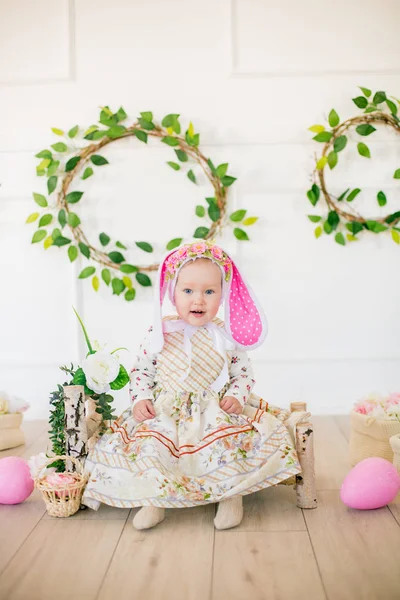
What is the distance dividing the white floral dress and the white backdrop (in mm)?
1166

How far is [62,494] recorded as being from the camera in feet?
7.57

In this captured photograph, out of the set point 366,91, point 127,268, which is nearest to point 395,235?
point 366,91

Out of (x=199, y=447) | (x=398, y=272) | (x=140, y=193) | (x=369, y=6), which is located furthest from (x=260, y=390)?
(x=369, y=6)

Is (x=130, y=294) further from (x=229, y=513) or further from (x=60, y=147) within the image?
(x=229, y=513)

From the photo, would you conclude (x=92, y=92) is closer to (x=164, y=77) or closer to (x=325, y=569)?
(x=164, y=77)

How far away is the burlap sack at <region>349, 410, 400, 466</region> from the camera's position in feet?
8.98

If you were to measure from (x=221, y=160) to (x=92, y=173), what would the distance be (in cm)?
62

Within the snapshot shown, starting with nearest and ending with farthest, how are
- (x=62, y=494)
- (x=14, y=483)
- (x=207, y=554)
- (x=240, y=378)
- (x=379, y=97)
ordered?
(x=207, y=554)
(x=62, y=494)
(x=14, y=483)
(x=240, y=378)
(x=379, y=97)

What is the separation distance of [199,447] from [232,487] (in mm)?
161

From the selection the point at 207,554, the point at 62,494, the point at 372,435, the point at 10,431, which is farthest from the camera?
the point at 10,431

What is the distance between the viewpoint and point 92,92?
11.9 ft

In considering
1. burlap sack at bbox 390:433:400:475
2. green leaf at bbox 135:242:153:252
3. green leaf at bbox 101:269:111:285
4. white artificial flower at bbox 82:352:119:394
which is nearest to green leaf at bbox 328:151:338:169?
green leaf at bbox 135:242:153:252

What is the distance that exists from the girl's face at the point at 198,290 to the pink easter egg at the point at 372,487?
0.70 metres

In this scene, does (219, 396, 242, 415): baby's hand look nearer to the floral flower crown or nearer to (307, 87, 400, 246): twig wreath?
the floral flower crown
